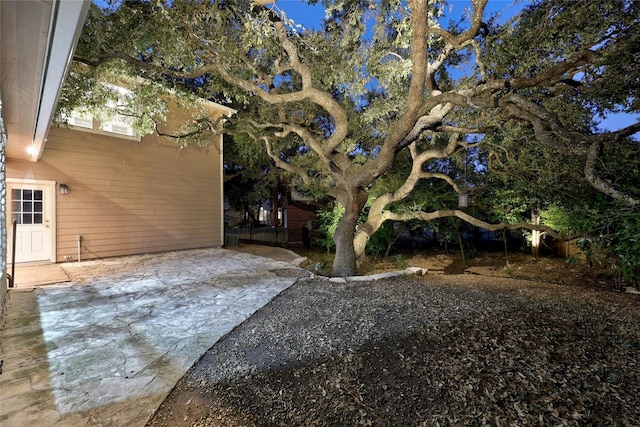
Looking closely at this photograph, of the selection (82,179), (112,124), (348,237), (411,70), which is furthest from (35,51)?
(112,124)

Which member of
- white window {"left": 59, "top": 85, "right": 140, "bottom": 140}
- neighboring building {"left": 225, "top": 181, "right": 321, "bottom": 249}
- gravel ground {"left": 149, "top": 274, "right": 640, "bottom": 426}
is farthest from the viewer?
neighboring building {"left": 225, "top": 181, "right": 321, "bottom": 249}

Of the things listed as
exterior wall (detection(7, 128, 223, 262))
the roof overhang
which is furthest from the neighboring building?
the roof overhang

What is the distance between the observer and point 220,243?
10.8 m

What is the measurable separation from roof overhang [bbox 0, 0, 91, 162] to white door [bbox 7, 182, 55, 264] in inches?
148

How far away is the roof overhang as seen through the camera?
2.00 m

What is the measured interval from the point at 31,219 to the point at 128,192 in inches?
84.0

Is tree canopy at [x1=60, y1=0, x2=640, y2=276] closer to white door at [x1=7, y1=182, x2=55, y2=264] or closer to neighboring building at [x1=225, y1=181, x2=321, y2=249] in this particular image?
white door at [x1=7, y1=182, x2=55, y2=264]

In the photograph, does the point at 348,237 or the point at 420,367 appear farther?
the point at 348,237

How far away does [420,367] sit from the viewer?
7.91ft

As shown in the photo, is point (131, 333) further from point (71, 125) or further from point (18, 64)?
point (71, 125)

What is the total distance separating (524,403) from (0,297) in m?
5.23

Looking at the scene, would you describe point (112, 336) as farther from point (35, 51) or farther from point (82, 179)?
point (82, 179)

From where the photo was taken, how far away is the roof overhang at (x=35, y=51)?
6.57ft

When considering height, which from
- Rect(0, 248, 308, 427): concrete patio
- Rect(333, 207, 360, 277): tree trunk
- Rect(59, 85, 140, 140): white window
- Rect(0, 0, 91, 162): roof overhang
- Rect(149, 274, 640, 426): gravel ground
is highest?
Rect(59, 85, 140, 140): white window
